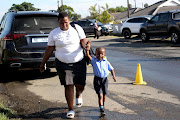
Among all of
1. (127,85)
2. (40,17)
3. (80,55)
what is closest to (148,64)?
(127,85)

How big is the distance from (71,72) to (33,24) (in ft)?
11.7

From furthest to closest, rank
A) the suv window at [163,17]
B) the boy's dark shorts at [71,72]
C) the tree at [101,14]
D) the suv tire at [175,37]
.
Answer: the tree at [101,14] < the suv window at [163,17] < the suv tire at [175,37] < the boy's dark shorts at [71,72]

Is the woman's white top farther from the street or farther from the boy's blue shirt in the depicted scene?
the street

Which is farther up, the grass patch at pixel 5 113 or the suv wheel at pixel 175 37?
the suv wheel at pixel 175 37

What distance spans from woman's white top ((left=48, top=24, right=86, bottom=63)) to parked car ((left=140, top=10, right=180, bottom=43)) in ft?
44.4

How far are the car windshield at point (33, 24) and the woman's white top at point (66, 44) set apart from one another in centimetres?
314

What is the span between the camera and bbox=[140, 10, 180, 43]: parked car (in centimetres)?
1767

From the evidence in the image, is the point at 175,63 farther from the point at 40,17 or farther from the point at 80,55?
the point at 80,55

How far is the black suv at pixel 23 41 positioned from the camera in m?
7.67

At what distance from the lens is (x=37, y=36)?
7.90 meters

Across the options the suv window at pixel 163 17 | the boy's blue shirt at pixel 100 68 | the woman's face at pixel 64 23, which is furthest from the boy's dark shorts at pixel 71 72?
the suv window at pixel 163 17

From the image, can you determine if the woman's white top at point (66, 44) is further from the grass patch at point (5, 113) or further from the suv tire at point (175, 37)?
the suv tire at point (175, 37)

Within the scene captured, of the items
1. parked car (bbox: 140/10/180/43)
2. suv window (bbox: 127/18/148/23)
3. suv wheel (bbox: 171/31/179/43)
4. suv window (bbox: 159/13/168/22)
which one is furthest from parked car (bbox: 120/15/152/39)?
suv wheel (bbox: 171/31/179/43)

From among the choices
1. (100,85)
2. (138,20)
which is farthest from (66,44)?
(138,20)
